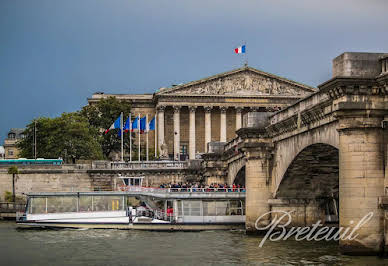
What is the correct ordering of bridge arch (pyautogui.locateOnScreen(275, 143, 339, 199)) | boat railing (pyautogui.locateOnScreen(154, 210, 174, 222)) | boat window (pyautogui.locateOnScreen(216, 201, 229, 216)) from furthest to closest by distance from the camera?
boat railing (pyautogui.locateOnScreen(154, 210, 174, 222)) < boat window (pyautogui.locateOnScreen(216, 201, 229, 216)) < bridge arch (pyautogui.locateOnScreen(275, 143, 339, 199))

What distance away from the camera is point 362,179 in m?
27.9

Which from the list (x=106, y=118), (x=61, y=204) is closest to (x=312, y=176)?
(x=61, y=204)

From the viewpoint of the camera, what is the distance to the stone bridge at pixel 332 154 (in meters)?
27.8

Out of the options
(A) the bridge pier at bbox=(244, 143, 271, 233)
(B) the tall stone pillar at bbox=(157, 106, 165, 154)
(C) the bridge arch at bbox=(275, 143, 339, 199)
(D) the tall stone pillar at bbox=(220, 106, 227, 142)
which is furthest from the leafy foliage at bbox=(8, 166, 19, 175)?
(C) the bridge arch at bbox=(275, 143, 339, 199)

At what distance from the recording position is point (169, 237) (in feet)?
149

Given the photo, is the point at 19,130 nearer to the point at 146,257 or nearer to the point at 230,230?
the point at 230,230

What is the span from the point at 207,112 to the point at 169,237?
76.7 metres

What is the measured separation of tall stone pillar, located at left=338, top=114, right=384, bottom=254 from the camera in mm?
27359

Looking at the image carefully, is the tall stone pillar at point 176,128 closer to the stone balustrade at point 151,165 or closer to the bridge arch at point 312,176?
the stone balustrade at point 151,165

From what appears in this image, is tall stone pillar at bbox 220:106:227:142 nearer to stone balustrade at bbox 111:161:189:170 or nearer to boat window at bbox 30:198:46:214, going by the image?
stone balustrade at bbox 111:161:189:170

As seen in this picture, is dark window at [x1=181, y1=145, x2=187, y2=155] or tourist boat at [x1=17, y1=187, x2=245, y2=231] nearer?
tourist boat at [x1=17, y1=187, x2=245, y2=231]

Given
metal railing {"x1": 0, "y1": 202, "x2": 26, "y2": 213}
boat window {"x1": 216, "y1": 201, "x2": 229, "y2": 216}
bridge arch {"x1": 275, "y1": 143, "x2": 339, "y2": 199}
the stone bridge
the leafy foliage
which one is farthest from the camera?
the leafy foliage

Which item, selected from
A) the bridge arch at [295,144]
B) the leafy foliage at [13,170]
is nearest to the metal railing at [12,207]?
the leafy foliage at [13,170]

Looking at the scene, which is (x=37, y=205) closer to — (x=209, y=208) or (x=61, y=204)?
(x=61, y=204)
